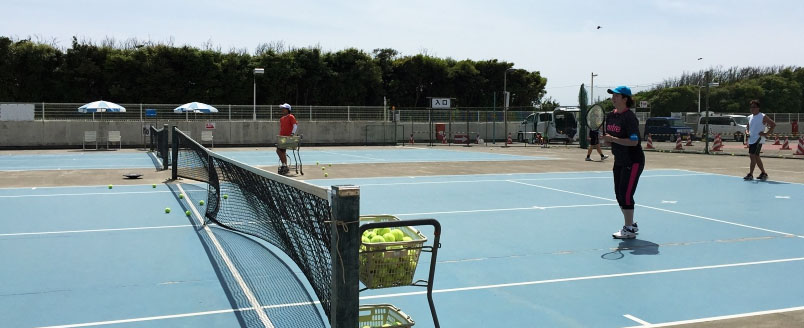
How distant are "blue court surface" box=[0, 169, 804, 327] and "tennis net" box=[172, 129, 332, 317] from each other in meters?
0.34

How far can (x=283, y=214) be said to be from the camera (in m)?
5.46

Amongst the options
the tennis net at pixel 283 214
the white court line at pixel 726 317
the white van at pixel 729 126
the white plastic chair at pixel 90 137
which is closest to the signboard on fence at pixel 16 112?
the white plastic chair at pixel 90 137

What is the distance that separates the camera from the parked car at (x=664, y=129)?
44.4 m

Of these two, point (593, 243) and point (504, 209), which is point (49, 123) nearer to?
point (504, 209)

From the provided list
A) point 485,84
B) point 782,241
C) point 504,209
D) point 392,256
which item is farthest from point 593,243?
point 485,84

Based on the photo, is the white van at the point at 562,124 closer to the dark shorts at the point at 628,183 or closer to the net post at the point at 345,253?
the dark shorts at the point at 628,183

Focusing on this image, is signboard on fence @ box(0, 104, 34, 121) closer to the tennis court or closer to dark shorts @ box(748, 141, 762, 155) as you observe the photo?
the tennis court

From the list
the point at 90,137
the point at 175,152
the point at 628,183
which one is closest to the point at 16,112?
the point at 90,137

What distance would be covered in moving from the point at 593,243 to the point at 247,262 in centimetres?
387

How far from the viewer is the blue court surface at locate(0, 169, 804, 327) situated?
4840 millimetres

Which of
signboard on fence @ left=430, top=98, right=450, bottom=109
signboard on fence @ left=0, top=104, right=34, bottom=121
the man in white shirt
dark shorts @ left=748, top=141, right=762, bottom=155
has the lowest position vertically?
dark shorts @ left=748, top=141, right=762, bottom=155

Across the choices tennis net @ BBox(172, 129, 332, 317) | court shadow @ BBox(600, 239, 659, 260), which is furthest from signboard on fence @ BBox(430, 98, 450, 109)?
court shadow @ BBox(600, 239, 659, 260)

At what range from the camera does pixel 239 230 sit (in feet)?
27.3

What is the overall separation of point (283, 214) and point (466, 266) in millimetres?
1916
